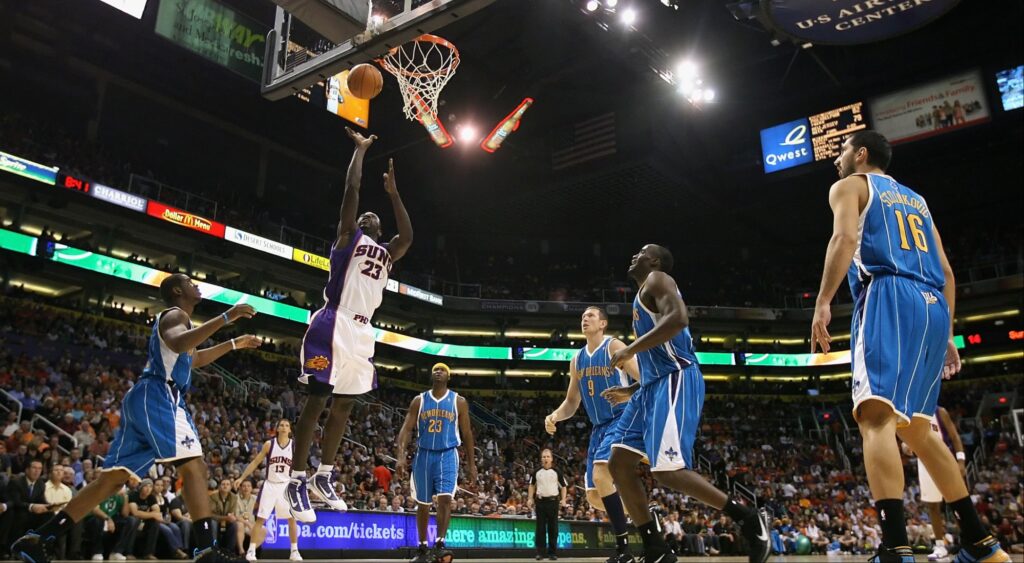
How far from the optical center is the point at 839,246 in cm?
326

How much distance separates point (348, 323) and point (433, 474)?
3.01 metres

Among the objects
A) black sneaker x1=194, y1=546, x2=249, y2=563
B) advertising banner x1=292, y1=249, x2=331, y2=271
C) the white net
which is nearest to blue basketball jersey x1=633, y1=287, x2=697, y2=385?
black sneaker x1=194, y1=546, x2=249, y2=563

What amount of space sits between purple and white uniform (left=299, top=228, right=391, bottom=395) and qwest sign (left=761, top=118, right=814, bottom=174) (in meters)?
21.5

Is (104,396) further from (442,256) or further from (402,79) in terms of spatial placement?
(442,256)

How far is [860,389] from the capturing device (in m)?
3.12

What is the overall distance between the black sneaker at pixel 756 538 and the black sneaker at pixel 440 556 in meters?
3.14

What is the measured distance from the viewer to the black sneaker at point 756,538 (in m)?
4.22

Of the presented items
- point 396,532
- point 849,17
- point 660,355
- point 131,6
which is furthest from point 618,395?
point 131,6

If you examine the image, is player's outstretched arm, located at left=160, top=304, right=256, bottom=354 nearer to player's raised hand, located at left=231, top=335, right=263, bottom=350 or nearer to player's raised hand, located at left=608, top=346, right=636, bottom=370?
player's raised hand, located at left=231, top=335, right=263, bottom=350

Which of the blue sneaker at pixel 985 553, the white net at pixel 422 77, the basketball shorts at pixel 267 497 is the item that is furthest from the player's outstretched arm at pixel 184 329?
the white net at pixel 422 77

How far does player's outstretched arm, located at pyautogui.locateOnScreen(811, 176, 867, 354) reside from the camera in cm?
324

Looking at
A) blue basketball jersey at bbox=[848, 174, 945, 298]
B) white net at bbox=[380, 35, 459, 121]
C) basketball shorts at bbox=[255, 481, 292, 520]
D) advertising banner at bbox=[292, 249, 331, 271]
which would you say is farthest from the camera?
advertising banner at bbox=[292, 249, 331, 271]

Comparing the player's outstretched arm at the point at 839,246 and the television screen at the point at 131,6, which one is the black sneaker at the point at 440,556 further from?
the television screen at the point at 131,6

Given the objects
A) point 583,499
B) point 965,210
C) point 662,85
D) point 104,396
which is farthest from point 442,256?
point 965,210
